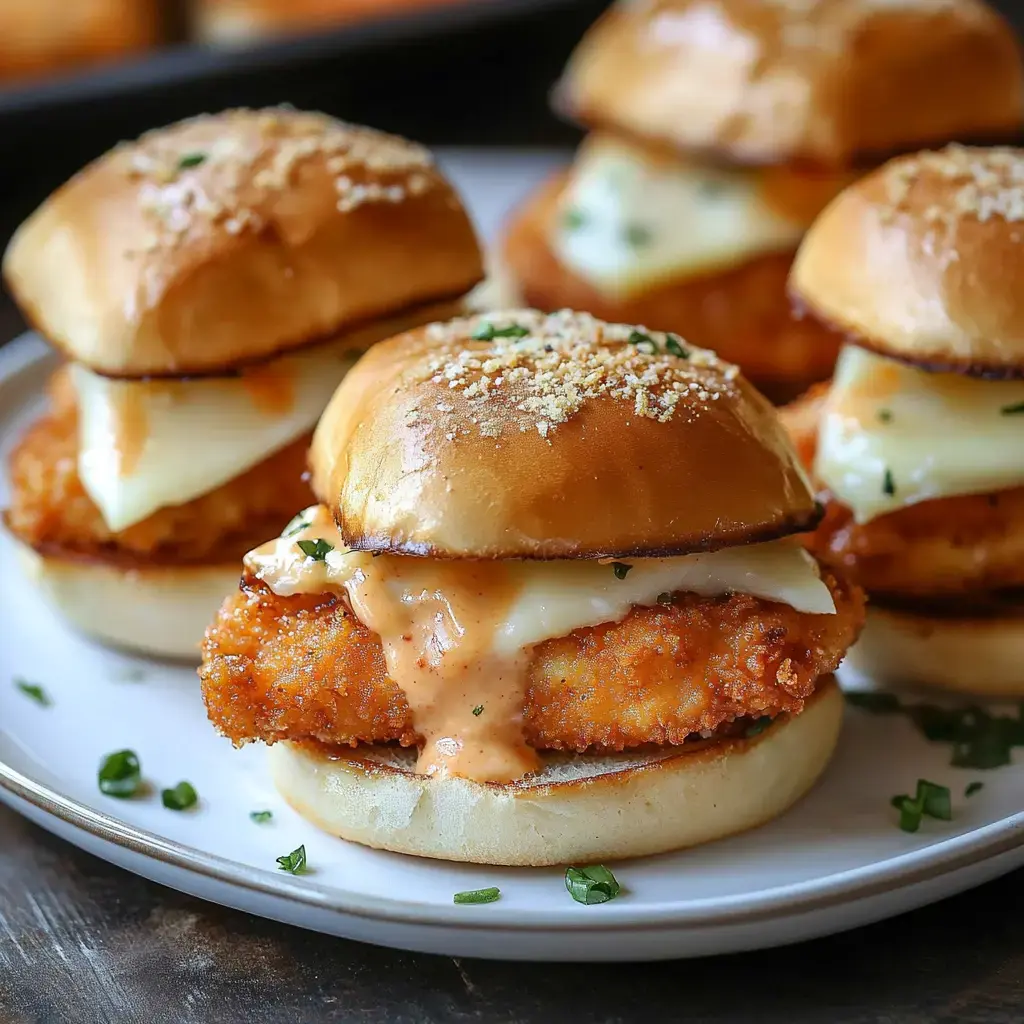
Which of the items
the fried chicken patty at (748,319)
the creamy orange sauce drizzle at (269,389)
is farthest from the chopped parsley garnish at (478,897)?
the fried chicken patty at (748,319)

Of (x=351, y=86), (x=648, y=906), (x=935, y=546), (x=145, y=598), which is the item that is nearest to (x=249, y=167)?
(x=145, y=598)

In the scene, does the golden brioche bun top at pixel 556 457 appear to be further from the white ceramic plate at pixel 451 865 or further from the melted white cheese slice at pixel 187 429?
the white ceramic plate at pixel 451 865

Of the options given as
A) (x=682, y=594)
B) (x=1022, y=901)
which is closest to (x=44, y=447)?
(x=682, y=594)

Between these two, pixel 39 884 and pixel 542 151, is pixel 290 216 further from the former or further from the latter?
pixel 542 151

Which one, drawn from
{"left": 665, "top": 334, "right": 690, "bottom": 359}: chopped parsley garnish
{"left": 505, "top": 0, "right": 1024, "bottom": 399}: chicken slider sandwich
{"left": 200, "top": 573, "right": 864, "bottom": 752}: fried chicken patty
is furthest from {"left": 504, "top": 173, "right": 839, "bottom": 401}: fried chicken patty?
{"left": 200, "top": 573, "right": 864, "bottom": 752}: fried chicken patty

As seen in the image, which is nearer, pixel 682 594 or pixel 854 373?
pixel 682 594

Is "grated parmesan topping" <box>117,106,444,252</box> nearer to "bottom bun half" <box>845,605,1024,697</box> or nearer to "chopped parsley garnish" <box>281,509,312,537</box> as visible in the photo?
"chopped parsley garnish" <box>281,509,312,537</box>
